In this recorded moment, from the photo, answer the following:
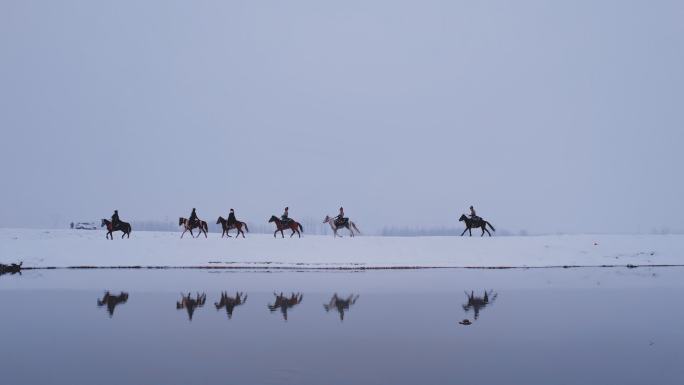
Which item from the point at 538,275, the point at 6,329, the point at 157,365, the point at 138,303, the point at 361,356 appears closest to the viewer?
the point at 157,365

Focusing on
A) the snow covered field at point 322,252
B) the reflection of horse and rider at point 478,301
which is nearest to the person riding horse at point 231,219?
the snow covered field at point 322,252

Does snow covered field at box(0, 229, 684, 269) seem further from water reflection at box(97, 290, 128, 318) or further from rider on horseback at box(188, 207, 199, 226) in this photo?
water reflection at box(97, 290, 128, 318)

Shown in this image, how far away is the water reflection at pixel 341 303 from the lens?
15807 mm

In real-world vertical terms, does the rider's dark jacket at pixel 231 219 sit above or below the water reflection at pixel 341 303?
above

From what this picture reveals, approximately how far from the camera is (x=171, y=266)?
30.9 meters

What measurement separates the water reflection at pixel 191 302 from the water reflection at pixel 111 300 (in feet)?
5.71

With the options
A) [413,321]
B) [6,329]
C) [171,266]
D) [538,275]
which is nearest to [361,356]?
[413,321]

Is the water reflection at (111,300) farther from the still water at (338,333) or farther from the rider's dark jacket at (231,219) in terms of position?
the rider's dark jacket at (231,219)

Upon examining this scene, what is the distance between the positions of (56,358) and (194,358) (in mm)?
2359

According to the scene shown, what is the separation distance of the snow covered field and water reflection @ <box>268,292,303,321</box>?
1276cm

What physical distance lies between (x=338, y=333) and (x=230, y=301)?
5.93 m

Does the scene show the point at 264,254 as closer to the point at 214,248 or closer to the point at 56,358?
the point at 214,248

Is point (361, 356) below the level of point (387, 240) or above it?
below

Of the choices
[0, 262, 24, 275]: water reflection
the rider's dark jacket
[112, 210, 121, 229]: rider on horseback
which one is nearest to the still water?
[0, 262, 24, 275]: water reflection
